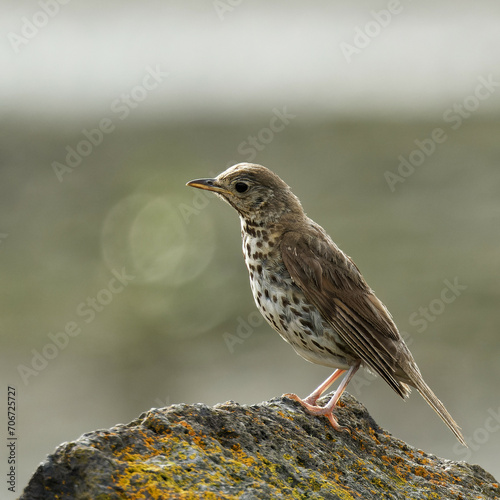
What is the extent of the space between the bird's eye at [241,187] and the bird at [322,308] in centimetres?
23

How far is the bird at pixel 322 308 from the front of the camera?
718cm

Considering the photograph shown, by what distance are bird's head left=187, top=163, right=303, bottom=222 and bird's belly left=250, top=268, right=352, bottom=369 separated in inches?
29.7

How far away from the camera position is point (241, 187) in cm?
806

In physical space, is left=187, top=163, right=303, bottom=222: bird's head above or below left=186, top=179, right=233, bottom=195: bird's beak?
above

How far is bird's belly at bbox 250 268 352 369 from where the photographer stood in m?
7.24

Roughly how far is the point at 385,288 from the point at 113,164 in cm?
925

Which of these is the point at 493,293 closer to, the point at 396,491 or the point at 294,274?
the point at 294,274

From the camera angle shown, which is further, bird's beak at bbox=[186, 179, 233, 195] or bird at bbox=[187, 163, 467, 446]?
bird's beak at bbox=[186, 179, 233, 195]

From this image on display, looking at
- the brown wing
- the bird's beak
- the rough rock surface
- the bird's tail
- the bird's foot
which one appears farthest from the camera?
the bird's beak

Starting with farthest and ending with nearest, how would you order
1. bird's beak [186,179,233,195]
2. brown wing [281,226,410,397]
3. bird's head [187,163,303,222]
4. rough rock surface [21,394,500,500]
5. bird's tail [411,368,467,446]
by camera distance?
bird's head [187,163,303,222], bird's beak [186,179,233,195], brown wing [281,226,410,397], bird's tail [411,368,467,446], rough rock surface [21,394,500,500]

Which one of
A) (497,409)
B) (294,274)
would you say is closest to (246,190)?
(294,274)

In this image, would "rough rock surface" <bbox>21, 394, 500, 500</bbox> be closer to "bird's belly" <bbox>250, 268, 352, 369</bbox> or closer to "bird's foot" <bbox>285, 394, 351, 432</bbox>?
"bird's foot" <bbox>285, 394, 351, 432</bbox>

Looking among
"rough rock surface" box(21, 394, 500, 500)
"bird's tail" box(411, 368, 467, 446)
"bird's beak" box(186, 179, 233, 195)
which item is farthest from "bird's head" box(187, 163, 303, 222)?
"rough rock surface" box(21, 394, 500, 500)

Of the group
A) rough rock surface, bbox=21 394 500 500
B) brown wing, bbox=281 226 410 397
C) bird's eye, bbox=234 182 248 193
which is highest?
bird's eye, bbox=234 182 248 193
